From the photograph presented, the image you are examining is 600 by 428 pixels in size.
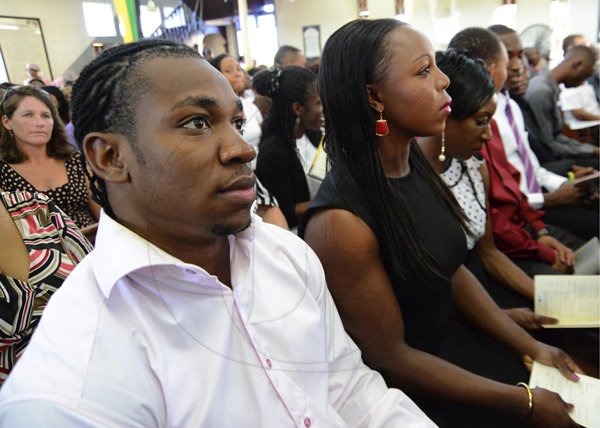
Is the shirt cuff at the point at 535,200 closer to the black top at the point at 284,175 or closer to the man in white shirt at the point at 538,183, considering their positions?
the man in white shirt at the point at 538,183

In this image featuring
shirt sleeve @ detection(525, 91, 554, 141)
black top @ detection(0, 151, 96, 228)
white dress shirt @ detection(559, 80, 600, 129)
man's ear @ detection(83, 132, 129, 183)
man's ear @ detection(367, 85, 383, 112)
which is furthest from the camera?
shirt sleeve @ detection(525, 91, 554, 141)

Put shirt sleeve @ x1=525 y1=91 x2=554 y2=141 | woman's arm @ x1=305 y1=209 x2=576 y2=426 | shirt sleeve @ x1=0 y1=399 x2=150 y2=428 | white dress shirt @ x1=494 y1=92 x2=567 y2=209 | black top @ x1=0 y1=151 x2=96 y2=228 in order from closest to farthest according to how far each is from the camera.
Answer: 1. shirt sleeve @ x1=0 y1=399 x2=150 y2=428
2. woman's arm @ x1=305 y1=209 x2=576 y2=426
3. black top @ x1=0 y1=151 x2=96 y2=228
4. white dress shirt @ x1=494 y1=92 x2=567 y2=209
5. shirt sleeve @ x1=525 y1=91 x2=554 y2=141

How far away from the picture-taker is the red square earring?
2.22ft

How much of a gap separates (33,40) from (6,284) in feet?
1.42

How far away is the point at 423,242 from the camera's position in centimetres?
86

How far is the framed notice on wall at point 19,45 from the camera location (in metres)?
0.49

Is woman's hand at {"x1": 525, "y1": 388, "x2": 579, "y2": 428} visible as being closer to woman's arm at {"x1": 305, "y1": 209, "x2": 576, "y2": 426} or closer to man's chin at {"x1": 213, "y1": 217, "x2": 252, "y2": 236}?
woman's arm at {"x1": 305, "y1": 209, "x2": 576, "y2": 426}

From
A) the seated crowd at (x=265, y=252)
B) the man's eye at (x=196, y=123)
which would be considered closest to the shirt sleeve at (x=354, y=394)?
the seated crowd at (x=265, y=252)

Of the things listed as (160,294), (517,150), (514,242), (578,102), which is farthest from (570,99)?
(160,294)

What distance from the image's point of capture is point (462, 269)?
1.12 metres

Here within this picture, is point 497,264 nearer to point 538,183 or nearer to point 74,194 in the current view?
point 538,183

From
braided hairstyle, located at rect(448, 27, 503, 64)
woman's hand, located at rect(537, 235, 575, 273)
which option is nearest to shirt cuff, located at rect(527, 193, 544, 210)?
woman's hand, located at rect(537, 235, 575, 273)

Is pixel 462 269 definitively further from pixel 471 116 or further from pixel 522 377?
pixel 471 116

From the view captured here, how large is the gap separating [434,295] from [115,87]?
742mm
